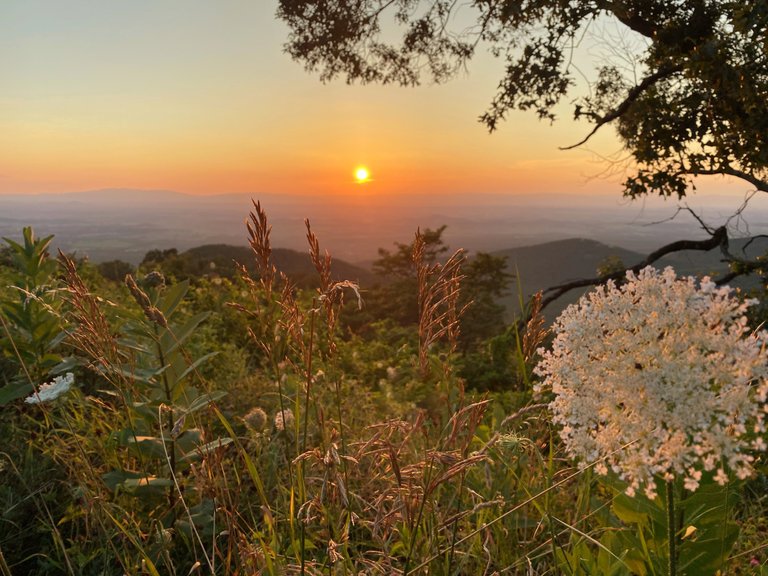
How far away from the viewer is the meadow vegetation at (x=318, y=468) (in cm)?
176

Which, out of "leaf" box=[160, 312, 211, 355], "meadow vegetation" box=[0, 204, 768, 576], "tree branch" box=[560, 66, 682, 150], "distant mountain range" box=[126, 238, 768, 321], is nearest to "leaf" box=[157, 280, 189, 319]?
"meadow vegetation" box=[0, 204, 768, 576]

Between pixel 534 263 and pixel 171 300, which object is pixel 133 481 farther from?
pixel 534 263

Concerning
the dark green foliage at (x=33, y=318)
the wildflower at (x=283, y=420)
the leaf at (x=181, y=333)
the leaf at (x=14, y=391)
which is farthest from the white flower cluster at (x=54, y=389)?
the wildflower at (x=283, y=420)

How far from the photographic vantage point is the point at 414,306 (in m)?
21.6

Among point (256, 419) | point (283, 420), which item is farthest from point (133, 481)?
point (256, 419)

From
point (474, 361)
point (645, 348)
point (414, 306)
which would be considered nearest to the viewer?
point (645, 348)

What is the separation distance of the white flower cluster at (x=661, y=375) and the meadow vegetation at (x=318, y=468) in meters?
0.02

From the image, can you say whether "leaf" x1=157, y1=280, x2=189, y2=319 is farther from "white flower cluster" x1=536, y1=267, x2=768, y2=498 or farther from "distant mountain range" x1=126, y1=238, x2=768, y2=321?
"white flower cluster" x1=536, y1=267, x2=768, y2=498

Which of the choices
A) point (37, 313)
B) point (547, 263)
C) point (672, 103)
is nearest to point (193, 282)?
point (37, 313)

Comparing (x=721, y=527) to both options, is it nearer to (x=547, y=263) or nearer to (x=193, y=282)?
(x=193, y=282)

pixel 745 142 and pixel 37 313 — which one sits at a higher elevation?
pixel 745 142

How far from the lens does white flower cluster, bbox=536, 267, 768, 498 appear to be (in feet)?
4.49

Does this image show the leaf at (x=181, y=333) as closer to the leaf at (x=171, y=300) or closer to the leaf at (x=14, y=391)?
the leaf at (x=171, y=300)

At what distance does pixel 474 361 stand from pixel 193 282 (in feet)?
19.4
